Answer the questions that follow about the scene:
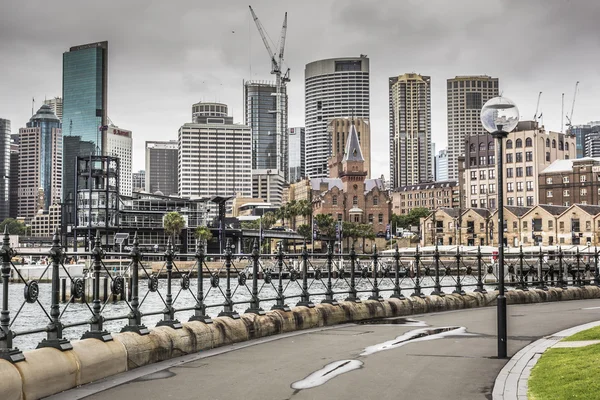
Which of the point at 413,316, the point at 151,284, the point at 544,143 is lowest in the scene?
the point at 413,316

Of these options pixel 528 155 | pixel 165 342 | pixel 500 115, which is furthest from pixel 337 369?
pixel 528 155

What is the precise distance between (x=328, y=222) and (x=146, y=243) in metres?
48.8

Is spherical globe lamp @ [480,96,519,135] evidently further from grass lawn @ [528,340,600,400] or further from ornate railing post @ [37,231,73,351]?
ornate railing post @ [37,231,73,351]

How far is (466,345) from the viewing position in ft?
55.9

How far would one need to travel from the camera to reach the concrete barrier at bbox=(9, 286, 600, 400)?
11.0 m

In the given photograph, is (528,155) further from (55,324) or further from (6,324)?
(6,324)

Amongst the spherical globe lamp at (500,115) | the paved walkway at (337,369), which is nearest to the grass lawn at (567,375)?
the paved walkway at (337,369)

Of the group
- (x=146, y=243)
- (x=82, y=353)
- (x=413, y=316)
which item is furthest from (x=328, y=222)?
(x=82, y=353)

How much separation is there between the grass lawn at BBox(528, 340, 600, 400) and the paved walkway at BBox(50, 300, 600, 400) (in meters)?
0.58

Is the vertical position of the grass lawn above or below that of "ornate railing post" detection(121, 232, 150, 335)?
below

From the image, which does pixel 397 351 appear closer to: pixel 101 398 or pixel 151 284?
pixel 151 284

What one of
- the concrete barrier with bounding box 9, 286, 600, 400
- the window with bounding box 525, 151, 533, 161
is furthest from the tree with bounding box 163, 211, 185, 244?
the concrete barrier with bounding box 9, 286, 600, 400

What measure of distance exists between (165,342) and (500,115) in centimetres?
843

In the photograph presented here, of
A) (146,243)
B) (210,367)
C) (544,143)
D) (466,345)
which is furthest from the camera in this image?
(544,143)
